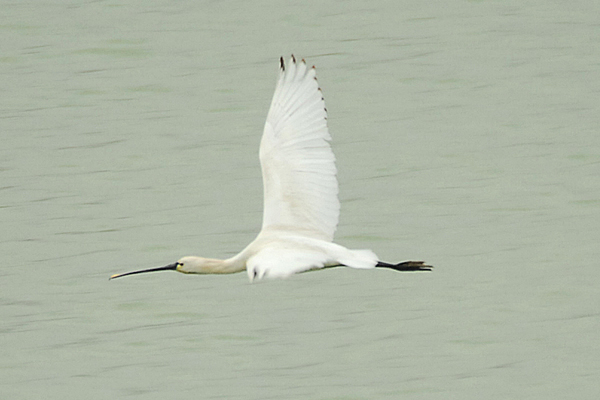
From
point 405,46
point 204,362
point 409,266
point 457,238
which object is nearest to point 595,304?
point 457,238

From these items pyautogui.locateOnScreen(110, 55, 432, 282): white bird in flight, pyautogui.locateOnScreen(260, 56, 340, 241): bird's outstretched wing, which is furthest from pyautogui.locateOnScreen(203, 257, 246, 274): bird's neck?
pyautogui.locateOnScreen(260, 56, 340, 241): bird's outstretched wing

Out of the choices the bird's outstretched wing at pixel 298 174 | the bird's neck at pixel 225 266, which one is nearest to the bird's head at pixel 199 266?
the bird's neck at pixel 225 266

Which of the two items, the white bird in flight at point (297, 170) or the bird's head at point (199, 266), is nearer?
the white bird in flight at point (297, 170)

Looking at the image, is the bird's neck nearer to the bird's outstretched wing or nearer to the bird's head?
the bird's head

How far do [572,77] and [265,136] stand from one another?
288 inches

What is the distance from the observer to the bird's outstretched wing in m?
9.87

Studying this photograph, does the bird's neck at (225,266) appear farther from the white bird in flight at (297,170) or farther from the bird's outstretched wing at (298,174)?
the bird's outstretched wing at (298,174)

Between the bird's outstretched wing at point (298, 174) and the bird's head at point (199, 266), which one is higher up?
the bird's outstretched wing at point (298, 174)

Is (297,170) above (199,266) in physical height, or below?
above

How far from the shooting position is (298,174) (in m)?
9.92

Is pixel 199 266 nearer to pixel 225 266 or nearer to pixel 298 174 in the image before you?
pixel 225 266

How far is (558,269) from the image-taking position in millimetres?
12227

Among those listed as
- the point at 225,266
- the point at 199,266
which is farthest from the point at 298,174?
the point at 199,266

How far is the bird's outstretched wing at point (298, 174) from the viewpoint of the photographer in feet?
32.4
